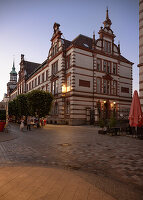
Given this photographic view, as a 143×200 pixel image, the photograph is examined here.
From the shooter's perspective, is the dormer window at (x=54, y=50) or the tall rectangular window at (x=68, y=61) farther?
the dormer window at (x=54, y=50)

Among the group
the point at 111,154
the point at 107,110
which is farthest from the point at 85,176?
the point at 107,110

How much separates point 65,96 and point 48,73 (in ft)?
32.7

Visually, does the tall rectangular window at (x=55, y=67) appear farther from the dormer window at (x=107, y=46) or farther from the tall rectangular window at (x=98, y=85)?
the dormer window at (x=107, y=46)

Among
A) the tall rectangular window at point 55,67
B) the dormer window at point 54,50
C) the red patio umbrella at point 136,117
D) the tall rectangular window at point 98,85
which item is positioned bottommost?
the red patio umbrella at point 136,117

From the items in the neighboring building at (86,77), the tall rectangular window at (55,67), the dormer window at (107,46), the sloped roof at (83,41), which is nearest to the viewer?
the neighboring building at (86,77)

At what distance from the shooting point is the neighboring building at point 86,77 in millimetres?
27781

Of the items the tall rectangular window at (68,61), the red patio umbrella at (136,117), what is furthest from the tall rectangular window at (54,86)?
the red patio umbrella at (136,117)

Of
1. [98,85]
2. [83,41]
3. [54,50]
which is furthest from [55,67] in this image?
[98,85]

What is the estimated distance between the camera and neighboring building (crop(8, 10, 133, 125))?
27781mm

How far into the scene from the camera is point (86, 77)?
2881 centimetres

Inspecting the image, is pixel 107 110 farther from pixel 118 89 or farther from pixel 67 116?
pixel 67 116

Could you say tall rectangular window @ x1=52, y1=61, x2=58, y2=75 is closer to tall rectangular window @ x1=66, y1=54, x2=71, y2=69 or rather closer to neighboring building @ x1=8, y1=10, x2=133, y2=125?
neighboring building @ x1=8, y1=10, x2=133, y2=125

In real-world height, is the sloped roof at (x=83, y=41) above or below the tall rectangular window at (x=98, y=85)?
above

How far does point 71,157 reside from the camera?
22.2 ft
